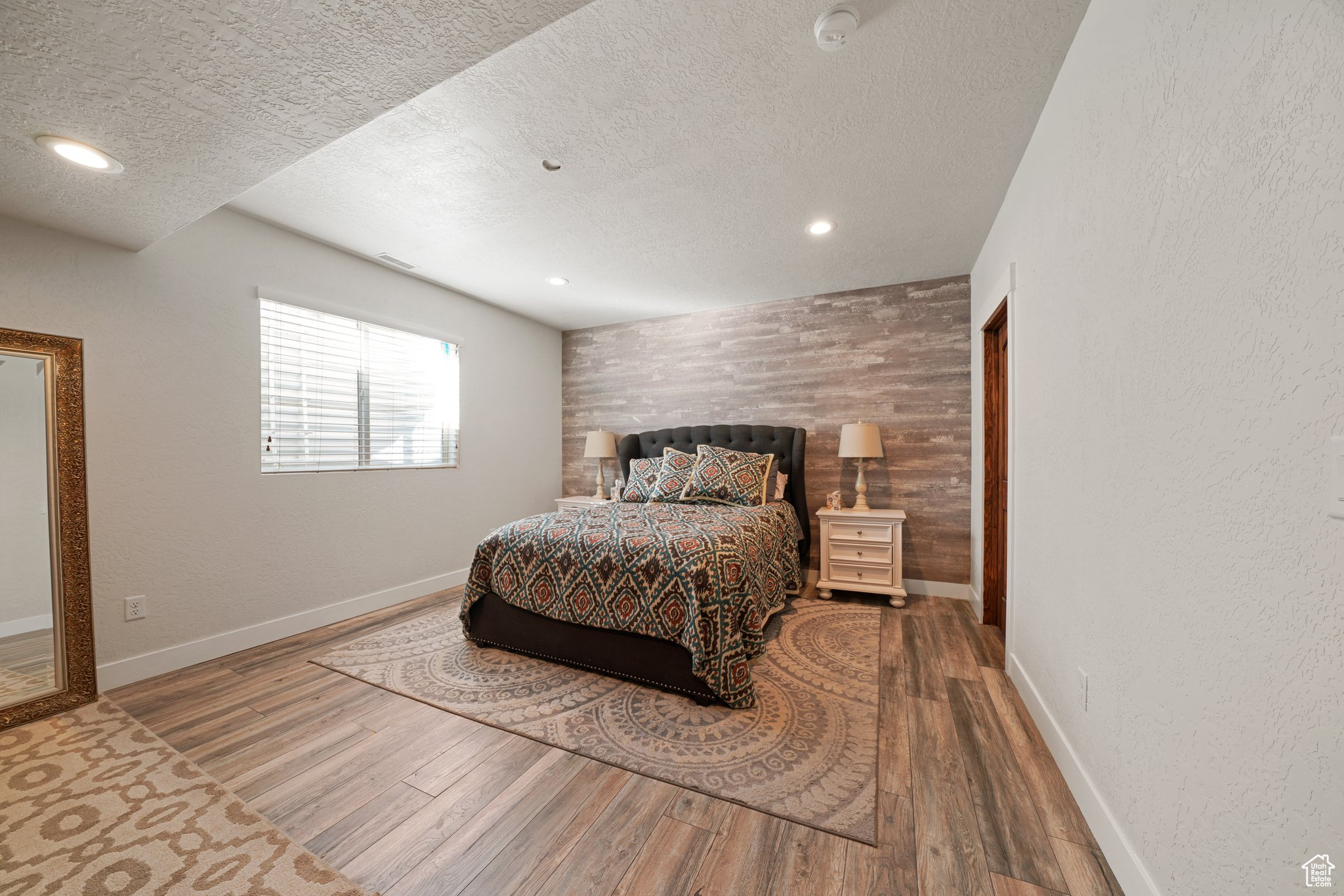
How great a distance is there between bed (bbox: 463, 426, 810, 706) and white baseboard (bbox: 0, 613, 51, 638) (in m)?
1.71

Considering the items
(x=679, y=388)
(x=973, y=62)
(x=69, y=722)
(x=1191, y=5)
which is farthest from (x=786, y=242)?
(x=69, y=722)

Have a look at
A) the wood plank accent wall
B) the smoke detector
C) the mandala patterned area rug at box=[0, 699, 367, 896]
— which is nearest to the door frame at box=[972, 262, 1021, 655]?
the wood plank accent wall

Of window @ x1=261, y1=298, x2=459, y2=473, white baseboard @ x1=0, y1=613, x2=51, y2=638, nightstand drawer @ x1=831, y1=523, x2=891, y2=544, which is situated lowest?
white baseboard @ x1=0, y1=613, x2=51, y2=638

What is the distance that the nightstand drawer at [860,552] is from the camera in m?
3.50

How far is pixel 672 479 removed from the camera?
3.76 meters

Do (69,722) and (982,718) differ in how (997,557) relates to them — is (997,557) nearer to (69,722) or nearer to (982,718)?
(982,718)

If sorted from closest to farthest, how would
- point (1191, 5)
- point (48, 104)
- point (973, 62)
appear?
point (1191, 5) → point (48, 104) → point (973, 62)

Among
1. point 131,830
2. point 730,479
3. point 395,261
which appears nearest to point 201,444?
point 395,261

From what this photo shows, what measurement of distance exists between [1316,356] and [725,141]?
191cm

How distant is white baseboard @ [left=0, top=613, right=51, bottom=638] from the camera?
206 cm

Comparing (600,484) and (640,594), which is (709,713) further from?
(600,484)

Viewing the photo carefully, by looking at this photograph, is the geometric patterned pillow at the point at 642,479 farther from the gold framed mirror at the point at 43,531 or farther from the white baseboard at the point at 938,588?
the gold framed mirror at the point at 43,531

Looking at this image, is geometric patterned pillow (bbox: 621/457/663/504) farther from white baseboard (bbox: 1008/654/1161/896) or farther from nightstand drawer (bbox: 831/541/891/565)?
white baseboard (bbox: 1008/654/1161/896)

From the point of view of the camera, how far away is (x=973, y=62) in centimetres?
164
